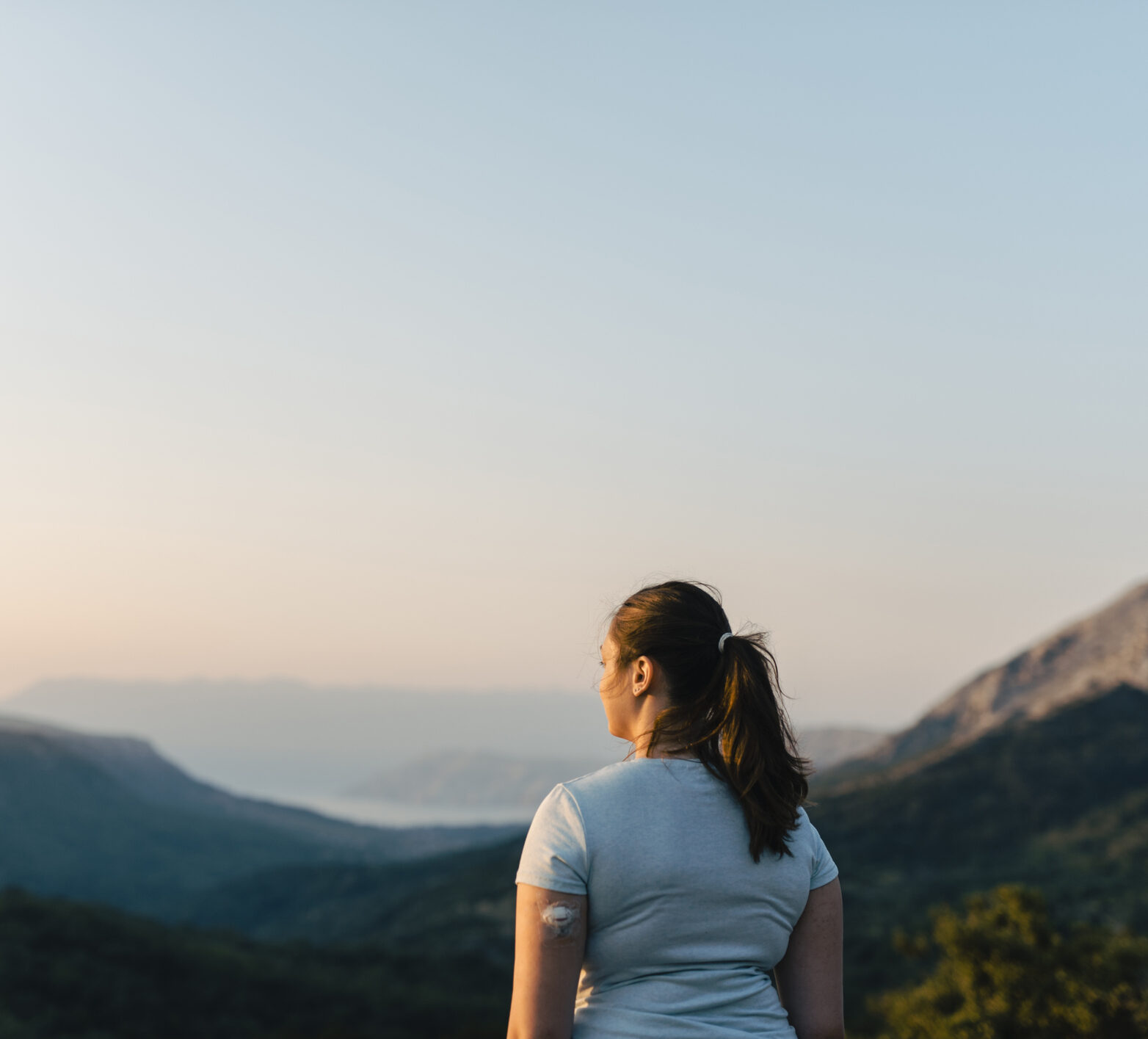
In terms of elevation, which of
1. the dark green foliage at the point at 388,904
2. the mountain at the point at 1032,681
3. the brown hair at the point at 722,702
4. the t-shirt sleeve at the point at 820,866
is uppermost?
the mountain at the point at 1032,681

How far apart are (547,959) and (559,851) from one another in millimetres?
255

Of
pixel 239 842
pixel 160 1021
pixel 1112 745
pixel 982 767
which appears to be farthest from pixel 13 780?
pixel 1112 745

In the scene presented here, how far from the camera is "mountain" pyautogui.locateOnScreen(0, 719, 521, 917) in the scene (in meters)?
140

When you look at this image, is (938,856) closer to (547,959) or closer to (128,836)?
(547,959)

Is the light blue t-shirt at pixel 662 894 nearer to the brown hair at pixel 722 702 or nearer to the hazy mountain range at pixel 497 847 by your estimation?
the brown hair at pixel 722 702

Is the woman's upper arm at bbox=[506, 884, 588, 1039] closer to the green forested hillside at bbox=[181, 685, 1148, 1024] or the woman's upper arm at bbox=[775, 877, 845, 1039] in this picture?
the woman's upper arm at bbox=[775, 877, 845, 1039]

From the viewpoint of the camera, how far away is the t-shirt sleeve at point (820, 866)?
2828 mm

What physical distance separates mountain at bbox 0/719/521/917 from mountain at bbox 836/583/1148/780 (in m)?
67.3

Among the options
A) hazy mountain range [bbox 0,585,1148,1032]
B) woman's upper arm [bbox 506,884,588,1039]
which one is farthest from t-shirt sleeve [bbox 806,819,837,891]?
hazy mountain range [bbox 0,585,1148,1032]

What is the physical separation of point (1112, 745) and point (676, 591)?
11352cm

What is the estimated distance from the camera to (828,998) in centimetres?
283

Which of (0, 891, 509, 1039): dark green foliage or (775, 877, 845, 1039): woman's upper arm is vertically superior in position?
(775, 877, 845, 1039): woman's upper arm

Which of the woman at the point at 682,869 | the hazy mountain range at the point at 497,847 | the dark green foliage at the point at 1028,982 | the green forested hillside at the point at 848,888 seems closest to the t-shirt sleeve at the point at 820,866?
the woman at the point at 682,869

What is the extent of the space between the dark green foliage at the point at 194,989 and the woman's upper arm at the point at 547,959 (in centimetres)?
4414
